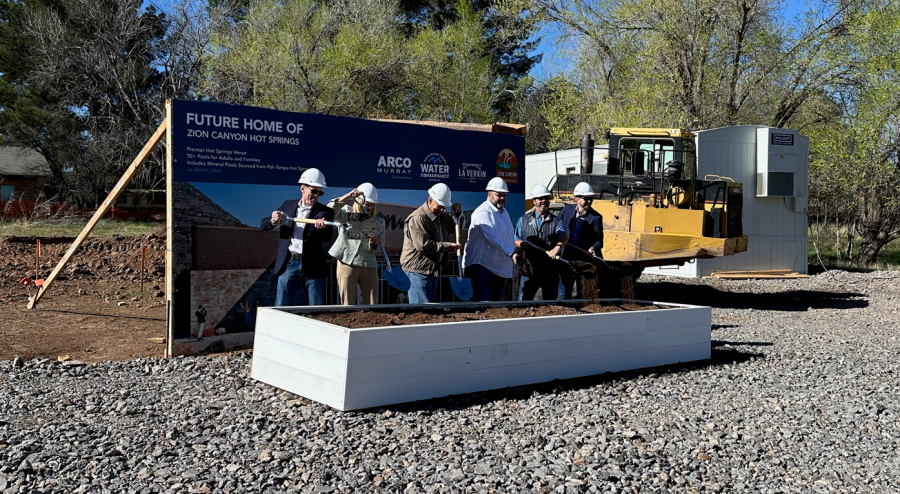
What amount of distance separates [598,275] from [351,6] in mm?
22639

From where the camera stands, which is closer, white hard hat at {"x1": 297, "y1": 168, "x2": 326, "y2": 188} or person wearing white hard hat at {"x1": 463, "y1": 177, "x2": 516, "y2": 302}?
white hard hat at {"x1": 297, "y1": 168, "x2": 326, "y2": 188}

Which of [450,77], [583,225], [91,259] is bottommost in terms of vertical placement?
[91,259]

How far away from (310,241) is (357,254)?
1.56 feet

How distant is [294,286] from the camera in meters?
7.90

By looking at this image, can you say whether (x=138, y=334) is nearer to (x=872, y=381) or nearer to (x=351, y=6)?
(x=872, y=381)

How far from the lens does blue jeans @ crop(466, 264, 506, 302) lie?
868 centimetres

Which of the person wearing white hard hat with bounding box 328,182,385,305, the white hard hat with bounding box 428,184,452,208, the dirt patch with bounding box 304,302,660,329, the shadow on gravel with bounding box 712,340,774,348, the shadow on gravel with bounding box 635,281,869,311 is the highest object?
the white hard hat with bounding box 428,184,452,208

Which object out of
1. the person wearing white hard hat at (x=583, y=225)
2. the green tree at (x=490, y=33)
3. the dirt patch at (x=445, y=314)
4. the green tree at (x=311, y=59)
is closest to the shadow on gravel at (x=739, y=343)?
the dirt patch at (x=445, y=314)

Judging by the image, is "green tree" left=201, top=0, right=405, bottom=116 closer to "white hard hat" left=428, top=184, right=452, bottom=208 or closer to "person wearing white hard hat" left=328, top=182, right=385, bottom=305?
"person wearing white hard hat" left=328, top=182, right=385, bottom=305

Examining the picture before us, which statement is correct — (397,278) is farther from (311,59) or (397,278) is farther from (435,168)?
(311,59)

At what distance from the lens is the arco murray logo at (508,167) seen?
11001 millimetres

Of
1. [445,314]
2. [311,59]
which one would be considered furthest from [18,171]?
[445,314]

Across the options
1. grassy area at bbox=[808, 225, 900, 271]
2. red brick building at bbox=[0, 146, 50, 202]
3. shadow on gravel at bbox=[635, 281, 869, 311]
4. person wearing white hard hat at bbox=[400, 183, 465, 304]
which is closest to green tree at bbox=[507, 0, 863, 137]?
grassy area at bbox=[808, 225, 900, 271]

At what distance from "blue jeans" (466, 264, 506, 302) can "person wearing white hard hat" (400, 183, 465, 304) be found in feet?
1.54
